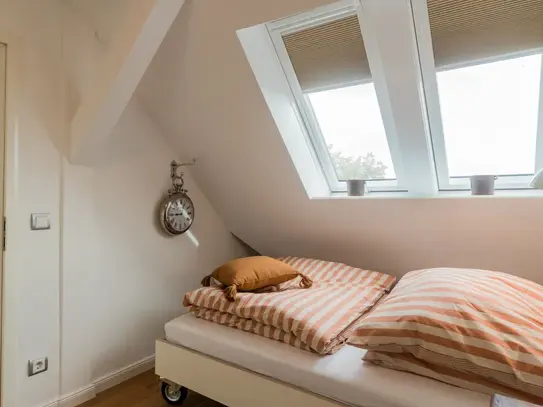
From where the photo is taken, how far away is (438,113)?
218 cm

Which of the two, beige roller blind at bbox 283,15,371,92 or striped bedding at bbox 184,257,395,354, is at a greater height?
beige roller blind at bbox 283,15,371,92

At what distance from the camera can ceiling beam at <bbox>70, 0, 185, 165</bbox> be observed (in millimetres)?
1725

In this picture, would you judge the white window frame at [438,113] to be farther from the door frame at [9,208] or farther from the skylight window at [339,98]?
the door frame at [9,208]

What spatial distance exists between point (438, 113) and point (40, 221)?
2249mm

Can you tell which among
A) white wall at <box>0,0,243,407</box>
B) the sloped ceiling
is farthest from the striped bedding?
white wall at <box>0,0,243,407</box>

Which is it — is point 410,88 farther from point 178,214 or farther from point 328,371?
point 178,214

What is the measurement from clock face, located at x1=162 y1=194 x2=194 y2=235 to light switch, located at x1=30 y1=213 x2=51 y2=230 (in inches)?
29.4

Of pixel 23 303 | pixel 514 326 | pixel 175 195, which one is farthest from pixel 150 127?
pixel 514 326

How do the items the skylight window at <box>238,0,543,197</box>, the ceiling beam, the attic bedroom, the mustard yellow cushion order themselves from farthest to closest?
1. the mustard yellow cushion
2. the skylight window at <box>238,0,543,197</box>
3. the ceiling beam
4. the attic bedroom

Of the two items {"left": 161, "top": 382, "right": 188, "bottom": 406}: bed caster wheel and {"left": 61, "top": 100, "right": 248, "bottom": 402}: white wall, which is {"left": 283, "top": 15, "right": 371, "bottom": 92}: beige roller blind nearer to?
{"left": 61, "top": 100, "right": 248, "bottom": 402}: white wall

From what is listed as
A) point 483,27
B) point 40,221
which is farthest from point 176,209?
point 483,27

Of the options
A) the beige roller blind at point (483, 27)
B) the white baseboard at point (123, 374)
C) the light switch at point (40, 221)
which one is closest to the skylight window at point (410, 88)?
the beige roller blind at point (483, 27)

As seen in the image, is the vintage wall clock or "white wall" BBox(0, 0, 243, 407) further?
the vintage wall clock

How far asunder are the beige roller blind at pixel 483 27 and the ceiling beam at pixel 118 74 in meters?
1.26
